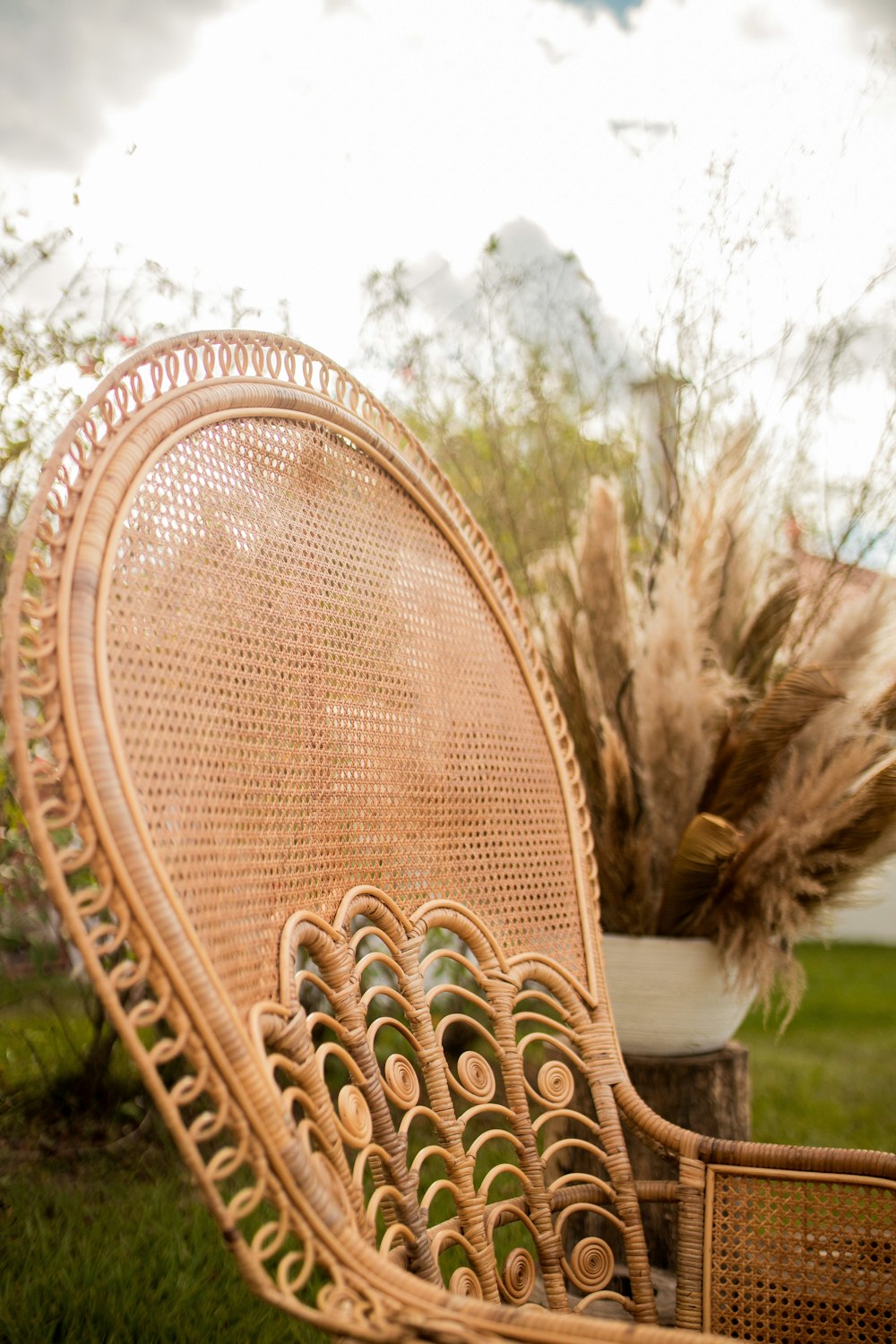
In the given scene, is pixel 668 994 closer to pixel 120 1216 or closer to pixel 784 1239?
pixel 784 1239

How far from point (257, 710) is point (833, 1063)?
3.38 m

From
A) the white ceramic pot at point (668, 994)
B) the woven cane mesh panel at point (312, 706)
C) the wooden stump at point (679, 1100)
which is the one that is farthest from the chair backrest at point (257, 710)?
the wooden stump at point (679, 1100)

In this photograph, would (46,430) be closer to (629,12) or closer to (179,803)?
(179,803)

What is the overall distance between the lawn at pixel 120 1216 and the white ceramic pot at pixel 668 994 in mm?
109

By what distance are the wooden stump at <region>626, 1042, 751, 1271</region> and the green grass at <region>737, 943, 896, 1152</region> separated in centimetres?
17

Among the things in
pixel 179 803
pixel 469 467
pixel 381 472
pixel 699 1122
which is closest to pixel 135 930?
pixel 179 803

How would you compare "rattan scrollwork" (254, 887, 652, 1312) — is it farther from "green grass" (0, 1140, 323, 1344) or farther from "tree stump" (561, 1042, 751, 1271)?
"green grass" (0, 1140, 323, 1344)

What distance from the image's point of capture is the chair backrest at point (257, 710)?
2.36 feet

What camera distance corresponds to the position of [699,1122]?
1742 mm

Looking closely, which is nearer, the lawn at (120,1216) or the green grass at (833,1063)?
the lawn at (120,1216)

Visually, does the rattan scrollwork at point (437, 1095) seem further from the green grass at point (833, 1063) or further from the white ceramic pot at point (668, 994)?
the green grass at point (833, 1063)

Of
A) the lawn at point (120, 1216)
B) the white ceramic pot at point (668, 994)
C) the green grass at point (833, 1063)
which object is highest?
the white ceramic pot at point (668, 994)

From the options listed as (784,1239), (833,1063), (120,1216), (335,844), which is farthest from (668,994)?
(833,1063)

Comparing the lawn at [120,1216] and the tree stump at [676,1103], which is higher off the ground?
the tree stump at [676,1103]
